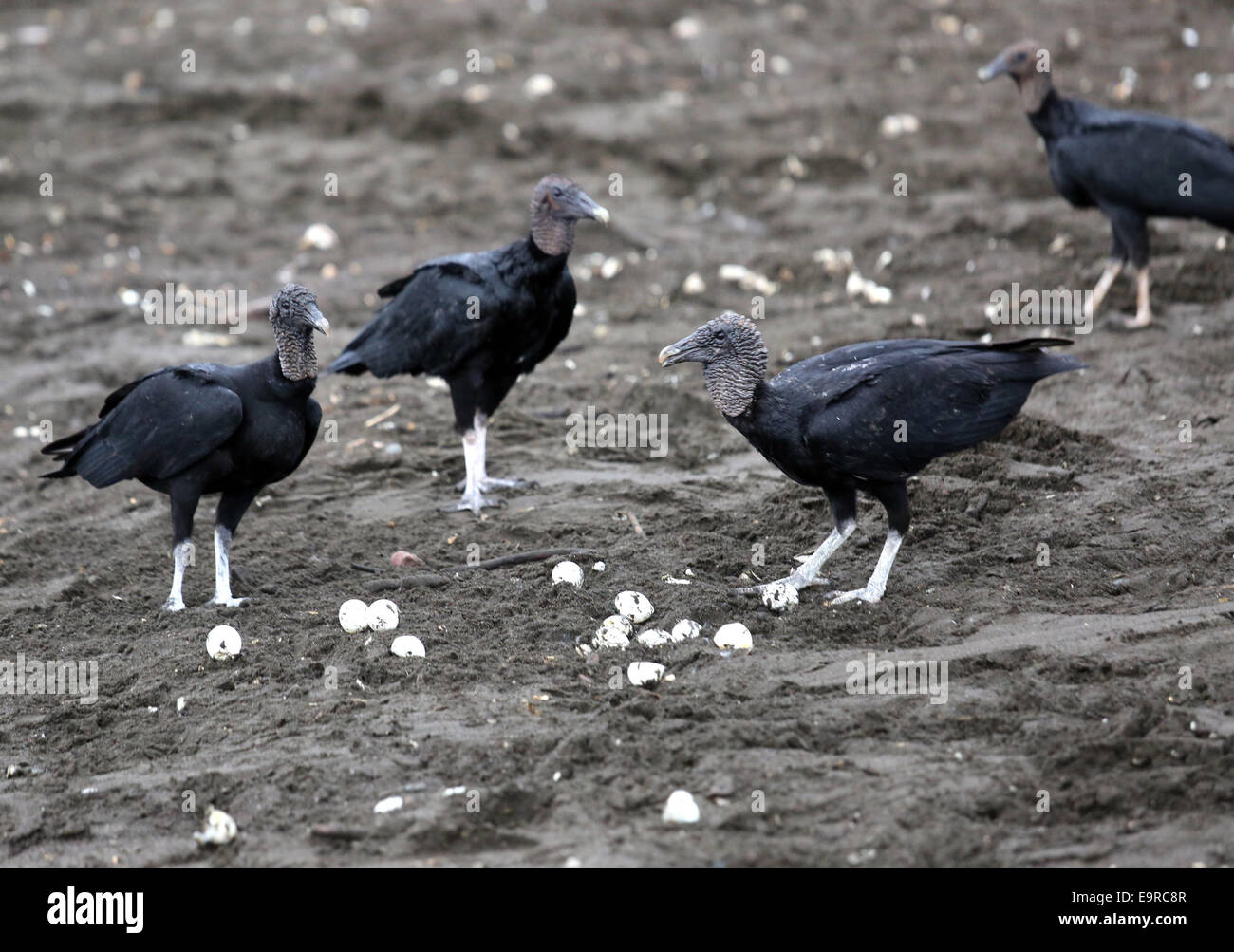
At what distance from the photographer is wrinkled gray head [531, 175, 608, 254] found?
6.32 m

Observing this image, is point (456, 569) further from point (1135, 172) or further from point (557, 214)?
point (1135, 172)

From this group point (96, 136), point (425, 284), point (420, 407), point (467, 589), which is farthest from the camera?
point (96, 136)

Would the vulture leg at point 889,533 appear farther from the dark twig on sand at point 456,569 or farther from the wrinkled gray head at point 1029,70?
the wrinkled gray head at point 1029,70

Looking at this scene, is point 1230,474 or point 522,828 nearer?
point 522,828

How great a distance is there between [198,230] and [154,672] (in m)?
6.22

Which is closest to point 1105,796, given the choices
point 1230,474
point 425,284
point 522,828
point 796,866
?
point 796,866

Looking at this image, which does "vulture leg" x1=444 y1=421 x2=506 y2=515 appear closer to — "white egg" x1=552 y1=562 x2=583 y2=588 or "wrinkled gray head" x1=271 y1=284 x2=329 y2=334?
"white egg" x1=552 y1=562 x2=583 y2=588

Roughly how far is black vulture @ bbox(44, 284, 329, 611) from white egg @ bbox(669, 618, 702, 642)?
1682 mm

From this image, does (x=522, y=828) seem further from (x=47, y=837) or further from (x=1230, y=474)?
(x=1230, y=474)

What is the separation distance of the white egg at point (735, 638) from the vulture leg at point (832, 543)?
386mm

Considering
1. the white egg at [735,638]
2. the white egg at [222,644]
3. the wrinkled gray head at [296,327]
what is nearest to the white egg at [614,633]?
the white egg at [735,638]

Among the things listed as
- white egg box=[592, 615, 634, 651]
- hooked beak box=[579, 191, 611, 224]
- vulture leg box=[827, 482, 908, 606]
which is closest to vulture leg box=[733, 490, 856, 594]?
vulture leg box=[827, 482, 908, 606]

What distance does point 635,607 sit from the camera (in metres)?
4.88

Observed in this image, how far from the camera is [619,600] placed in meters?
4.91
